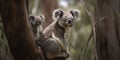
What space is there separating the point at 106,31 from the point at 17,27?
97.8 inches

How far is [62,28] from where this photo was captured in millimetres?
5203

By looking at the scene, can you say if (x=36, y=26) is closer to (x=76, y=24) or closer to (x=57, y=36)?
(x=57, y=36)

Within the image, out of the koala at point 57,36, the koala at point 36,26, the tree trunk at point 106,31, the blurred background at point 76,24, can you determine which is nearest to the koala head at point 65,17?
the koala at point 57,36

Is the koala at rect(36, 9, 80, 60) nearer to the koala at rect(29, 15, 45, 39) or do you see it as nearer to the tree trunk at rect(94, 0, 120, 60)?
the koala at rect(29, 15, 45, 39)

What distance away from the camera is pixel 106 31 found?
6297mm

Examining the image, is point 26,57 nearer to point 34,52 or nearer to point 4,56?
point 34,52

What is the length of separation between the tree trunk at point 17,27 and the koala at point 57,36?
35 cm

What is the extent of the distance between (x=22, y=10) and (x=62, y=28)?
1158 millimetres

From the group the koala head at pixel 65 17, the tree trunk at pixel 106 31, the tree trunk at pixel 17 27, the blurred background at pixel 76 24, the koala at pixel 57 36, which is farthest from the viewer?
the blurred background at pixel 76 24

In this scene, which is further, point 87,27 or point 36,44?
point 87,27

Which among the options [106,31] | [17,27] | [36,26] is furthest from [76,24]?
[17,27]

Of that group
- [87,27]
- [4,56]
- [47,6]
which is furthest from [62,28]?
[87,27]

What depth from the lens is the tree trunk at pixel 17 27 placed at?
411 cm

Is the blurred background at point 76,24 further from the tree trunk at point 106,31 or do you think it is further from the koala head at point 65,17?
the koala head at point 65,17
